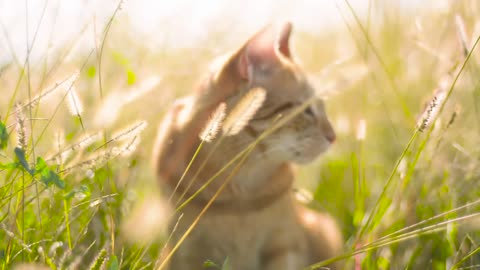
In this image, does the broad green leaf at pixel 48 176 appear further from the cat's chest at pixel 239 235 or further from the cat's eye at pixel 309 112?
the cat's eye at pixel 309 112

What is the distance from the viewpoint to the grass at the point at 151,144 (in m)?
1.17

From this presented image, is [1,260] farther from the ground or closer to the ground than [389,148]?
farther from the ground

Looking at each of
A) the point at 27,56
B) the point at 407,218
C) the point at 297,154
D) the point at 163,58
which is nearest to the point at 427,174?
the point at 407,218

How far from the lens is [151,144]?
2145 mm

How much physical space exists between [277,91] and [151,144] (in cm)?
44

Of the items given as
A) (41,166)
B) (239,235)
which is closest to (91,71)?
(239,235)

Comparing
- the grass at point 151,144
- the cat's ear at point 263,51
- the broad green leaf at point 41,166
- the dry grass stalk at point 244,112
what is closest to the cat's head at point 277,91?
the cat's ear at point 263,51

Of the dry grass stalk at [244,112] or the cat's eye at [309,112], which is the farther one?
the cat's eye at [309,112]

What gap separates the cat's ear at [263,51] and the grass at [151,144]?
21 centimetres

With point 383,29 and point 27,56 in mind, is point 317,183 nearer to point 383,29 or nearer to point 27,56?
point 383,29

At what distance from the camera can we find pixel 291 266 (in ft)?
6.32

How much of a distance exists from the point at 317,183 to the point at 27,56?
1600 mm

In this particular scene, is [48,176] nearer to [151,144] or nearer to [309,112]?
[151,144]

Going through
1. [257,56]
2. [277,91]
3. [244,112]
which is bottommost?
[277,91]
